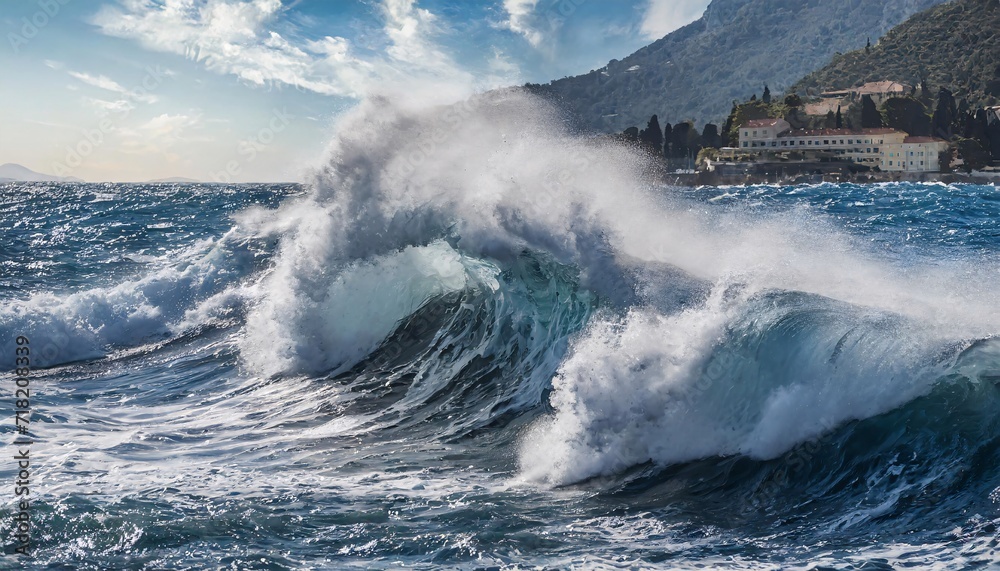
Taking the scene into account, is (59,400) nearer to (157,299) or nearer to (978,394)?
(157,299)

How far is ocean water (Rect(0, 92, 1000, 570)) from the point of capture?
22.0ft

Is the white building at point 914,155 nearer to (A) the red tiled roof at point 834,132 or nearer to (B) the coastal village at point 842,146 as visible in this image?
(B) the coastal village at point 842,146

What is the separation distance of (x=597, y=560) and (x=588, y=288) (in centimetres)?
527

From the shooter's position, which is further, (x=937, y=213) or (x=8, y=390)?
(x=937, y=213)

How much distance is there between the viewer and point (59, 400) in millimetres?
11664

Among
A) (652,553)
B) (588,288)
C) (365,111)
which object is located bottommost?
(652,553)

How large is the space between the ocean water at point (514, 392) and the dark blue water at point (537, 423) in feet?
0.12

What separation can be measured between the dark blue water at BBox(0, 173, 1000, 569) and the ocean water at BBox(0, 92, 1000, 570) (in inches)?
1.4

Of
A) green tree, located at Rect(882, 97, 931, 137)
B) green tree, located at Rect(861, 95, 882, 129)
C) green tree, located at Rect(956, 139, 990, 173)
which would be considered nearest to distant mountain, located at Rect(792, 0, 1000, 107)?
green tree, located at Rect(882, 97, 931, 137)

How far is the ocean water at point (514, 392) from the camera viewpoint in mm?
6711

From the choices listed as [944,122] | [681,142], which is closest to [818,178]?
[944,122]

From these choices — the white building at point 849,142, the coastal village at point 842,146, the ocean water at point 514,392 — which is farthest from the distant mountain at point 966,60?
the ocean water at point 514,392

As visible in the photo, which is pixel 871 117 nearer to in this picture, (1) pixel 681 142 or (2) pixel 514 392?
(1) pixel 681 142

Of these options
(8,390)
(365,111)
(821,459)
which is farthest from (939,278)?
(8,390)
